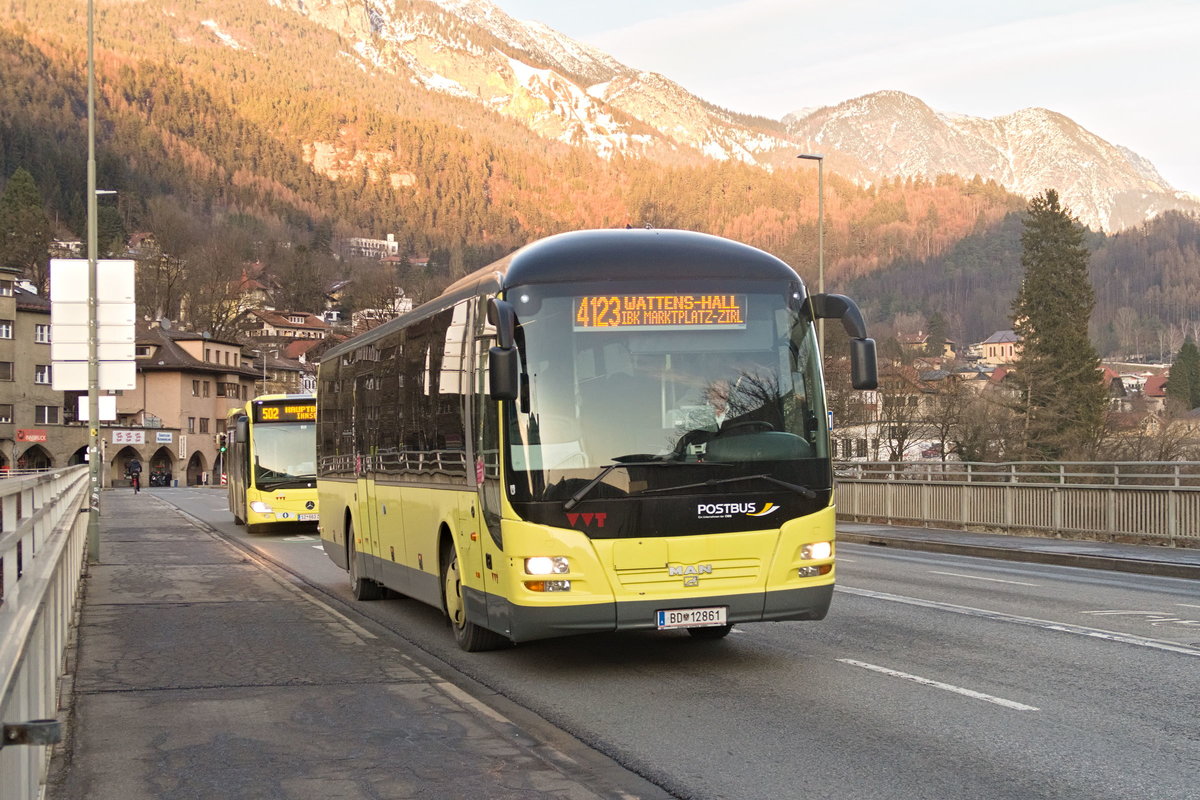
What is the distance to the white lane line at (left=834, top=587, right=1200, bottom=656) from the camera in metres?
10.9

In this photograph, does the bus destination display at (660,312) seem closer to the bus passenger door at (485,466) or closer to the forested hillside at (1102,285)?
the bus passenger door at (485,466)

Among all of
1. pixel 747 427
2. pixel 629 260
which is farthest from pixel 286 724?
pixel 629 260

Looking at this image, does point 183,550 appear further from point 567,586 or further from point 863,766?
point 863,766

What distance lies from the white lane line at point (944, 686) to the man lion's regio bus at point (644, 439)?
49 centimetres

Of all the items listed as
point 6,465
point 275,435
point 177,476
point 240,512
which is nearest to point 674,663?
point 275,435

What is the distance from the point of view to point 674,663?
34.7ft

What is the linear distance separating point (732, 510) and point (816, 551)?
30.0 inches

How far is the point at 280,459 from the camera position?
30.5m

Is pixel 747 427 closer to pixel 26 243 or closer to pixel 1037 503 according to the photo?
pixel 1037 503

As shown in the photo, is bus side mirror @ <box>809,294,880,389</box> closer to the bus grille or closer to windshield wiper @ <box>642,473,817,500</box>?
windshield wiper @ <box>642,473,817,500</box>

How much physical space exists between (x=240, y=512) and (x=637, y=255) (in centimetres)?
2462

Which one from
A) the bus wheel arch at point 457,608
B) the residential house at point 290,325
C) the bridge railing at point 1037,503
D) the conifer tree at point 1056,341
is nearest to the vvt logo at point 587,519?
the bus wheel arch at point 457,608

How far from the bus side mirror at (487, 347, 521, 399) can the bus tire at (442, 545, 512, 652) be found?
7.54 feet

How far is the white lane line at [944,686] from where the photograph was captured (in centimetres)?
835
